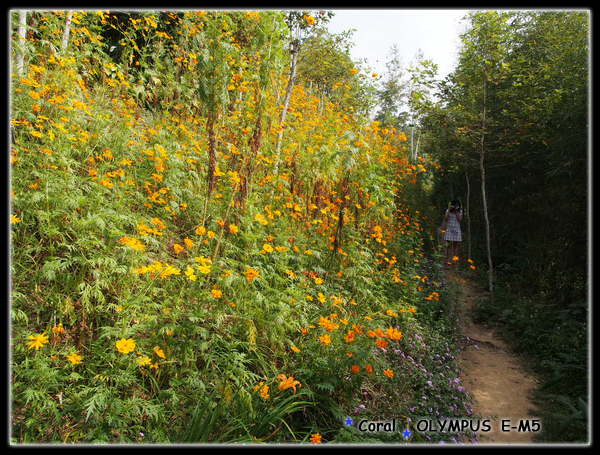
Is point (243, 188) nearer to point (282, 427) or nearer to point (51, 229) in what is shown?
point (51, 229)

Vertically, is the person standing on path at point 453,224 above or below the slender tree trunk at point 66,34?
below

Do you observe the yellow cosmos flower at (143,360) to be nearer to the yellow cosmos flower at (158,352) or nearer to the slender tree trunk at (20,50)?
the yellow cosmos flower at (158,352)

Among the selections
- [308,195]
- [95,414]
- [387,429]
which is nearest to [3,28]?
[95,414]

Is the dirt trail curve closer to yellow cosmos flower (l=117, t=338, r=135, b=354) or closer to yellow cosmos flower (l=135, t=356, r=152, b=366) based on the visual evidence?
yellow cosmos flower (l=135, t=356, r=152, b=366)

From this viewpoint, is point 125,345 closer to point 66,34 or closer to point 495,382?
point 495,382

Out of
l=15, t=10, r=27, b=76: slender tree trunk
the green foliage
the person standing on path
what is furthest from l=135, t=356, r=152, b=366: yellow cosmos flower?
the person standing on path

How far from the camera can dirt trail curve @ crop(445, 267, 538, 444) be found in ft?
A: 8.39

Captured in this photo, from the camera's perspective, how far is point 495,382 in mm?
3414

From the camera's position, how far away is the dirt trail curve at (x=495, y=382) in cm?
256

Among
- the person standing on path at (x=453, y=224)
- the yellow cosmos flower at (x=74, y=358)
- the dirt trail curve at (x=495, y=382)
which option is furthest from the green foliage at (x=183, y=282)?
the person standing on path at (x=453, y=224)

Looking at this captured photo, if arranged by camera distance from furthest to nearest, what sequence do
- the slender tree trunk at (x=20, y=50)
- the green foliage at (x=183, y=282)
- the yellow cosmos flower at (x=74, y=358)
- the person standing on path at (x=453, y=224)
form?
the person standing on path at (x=453, y=224), the slender tree trunk at (x=20, y=50), the green foliage at (x=183, y=282), the yellow cosmos flower at (x=74, y=358)

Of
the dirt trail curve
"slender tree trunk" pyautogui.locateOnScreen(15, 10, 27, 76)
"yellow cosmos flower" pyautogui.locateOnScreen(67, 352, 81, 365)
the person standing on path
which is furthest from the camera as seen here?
the person standing on path

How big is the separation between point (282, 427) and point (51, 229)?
1947mm

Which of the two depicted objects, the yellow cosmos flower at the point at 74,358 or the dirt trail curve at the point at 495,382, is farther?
the dirt trail curve at the point at 495,382
